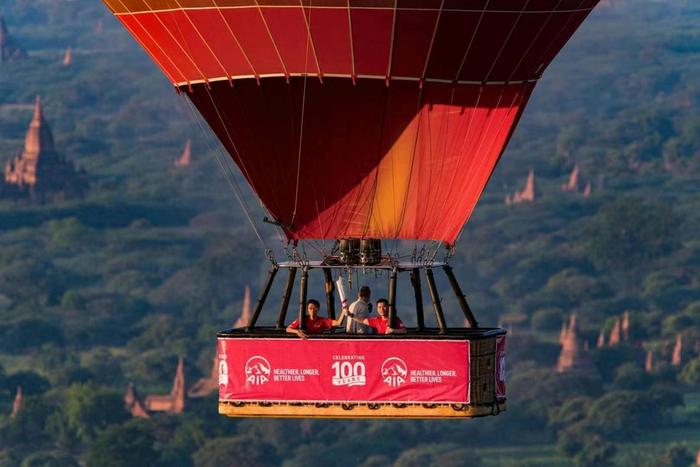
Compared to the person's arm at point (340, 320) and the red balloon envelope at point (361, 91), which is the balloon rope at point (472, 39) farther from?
the person's arm at point (340, 320)

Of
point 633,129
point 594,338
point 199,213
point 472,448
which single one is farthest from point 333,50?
point 633,129

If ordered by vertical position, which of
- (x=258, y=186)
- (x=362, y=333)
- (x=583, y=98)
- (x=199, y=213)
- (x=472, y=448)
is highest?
(x=583, y=98)

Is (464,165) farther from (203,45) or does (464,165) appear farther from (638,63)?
(638,63)

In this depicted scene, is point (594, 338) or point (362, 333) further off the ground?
point (594, 338)

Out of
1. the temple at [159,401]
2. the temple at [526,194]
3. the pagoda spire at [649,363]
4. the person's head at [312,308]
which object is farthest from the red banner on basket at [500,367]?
the temple at [526,194]

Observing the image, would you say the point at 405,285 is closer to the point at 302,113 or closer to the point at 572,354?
→ the point at 572,354
